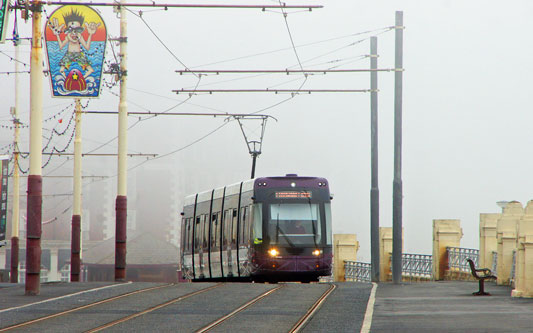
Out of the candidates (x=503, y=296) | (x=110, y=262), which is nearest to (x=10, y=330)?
(x=503, y=296)

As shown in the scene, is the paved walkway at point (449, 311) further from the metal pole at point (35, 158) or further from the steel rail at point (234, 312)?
the metal pole at point (35, 158)

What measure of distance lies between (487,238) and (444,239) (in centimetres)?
427

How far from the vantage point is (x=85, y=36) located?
23125 millimetres

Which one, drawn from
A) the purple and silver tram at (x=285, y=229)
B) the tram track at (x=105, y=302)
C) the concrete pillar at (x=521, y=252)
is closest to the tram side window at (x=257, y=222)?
the purple and silver tram at (x=285, y=229)

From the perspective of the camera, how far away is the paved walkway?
13.7m

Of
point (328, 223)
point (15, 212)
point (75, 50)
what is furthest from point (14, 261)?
point (75, 50)

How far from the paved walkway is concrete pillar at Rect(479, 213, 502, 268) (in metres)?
4.53

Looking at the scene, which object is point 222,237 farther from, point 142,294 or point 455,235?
point 142,294

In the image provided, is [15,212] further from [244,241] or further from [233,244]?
[244,241]

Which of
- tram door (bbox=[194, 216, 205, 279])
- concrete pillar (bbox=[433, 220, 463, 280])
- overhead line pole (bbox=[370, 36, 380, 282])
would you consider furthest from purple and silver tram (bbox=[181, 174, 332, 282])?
concrete pillar (bbox=[433, 220, 463, 280])

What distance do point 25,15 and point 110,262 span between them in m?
69.0

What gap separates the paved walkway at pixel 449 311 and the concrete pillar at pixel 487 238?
178 inches

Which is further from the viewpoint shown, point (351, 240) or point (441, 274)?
point (351, 240)

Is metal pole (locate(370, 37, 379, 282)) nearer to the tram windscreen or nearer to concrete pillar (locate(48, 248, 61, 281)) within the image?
the tram windscreen
